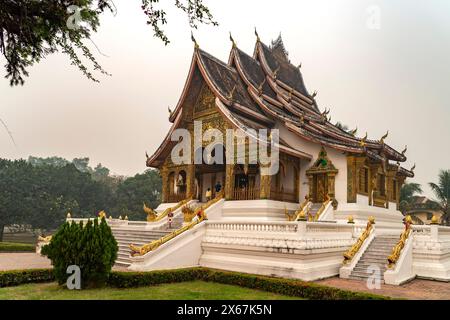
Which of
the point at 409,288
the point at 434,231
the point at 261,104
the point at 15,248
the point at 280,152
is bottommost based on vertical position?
the point at 15,248

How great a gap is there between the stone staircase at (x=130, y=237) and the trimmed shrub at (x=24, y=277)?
3130 mm

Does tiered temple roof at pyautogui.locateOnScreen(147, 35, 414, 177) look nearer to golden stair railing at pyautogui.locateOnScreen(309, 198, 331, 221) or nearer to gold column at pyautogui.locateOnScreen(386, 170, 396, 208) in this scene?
gold column at pyautogui.locateOnScreen(386, 170, 396, 208)

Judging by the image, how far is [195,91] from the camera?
2019 centimetres

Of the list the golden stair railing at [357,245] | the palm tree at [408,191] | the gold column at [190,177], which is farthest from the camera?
the palm tree at [408,191]

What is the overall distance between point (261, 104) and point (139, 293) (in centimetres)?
1317

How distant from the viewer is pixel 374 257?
12.5 meters

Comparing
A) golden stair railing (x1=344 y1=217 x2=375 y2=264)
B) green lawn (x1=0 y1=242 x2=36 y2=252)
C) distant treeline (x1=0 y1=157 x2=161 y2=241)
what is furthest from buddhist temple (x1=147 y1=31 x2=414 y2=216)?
distant treeline (x1=0 y1=157 x2=161 y2=241)

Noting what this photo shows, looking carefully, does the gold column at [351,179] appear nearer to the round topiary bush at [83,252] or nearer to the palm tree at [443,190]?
the round topiary bush at [83,252]

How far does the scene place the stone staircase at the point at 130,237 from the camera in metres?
13.2

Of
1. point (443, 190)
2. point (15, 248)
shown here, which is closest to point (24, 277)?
point (15, 248)

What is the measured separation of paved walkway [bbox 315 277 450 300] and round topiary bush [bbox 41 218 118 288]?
5606 millimetres

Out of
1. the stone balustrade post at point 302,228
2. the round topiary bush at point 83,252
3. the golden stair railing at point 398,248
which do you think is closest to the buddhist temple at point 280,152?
the golden stair railing at point 398,248

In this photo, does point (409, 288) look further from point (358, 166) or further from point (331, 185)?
point (358, 166)
